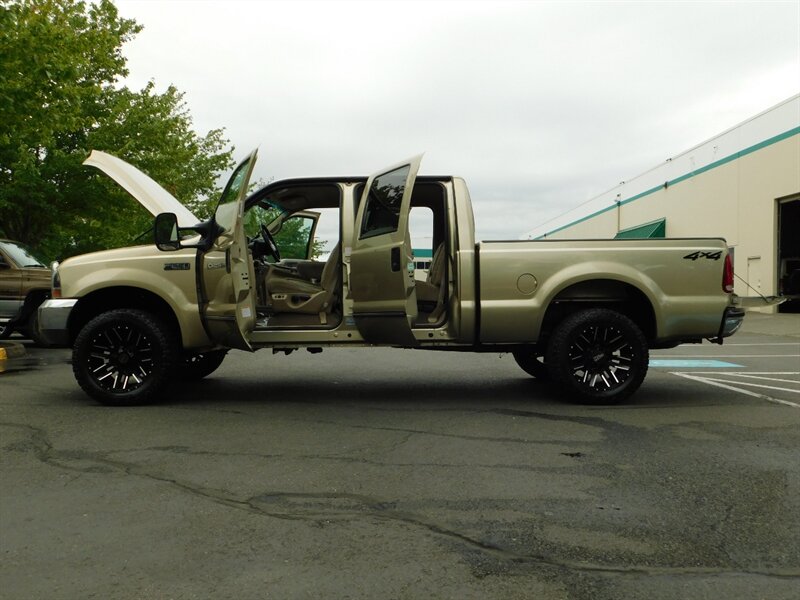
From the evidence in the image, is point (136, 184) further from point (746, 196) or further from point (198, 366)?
point (746, 196)

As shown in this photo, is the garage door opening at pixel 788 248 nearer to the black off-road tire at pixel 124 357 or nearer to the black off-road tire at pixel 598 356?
the black off-road tire at pixel 598 356

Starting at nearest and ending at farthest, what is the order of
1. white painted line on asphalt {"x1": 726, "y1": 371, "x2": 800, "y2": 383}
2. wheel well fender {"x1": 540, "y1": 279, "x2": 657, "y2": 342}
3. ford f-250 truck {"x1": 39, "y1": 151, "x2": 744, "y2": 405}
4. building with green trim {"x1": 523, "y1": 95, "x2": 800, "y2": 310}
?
ford f-250 truck {"x1": 39, "y1": 151, "x2": 744, "y2": 405} → wheel well fender {"x1": 540, "y1": 279, "x2": 657, "y2": 342} → white painted line on asphalt {"x1": 726, "y1": 371, "x2": 800, "y2": 383} → building with green trim {"x1": 523, "y1": 95, "x2": 800, "y2": 310}

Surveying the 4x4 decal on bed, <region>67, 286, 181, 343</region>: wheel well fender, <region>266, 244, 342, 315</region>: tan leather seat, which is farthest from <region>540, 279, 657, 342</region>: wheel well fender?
<region>67, 286, 181, 343</region>: wheel well fender

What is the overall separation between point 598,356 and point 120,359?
4.49 meters

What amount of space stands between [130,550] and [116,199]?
1716 centimetres

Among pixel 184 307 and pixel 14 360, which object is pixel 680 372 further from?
Answer: pixel 14 360

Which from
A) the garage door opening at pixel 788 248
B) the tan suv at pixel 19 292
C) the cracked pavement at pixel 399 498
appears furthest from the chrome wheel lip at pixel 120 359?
the garage door opening at pixel 788 248

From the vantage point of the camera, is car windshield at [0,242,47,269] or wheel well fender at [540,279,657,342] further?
car windshield at [0,242,47,269]

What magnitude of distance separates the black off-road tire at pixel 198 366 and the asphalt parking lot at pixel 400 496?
825mm

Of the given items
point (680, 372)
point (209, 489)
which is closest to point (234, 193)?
point (209, 489)

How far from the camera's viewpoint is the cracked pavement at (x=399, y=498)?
9.53ft

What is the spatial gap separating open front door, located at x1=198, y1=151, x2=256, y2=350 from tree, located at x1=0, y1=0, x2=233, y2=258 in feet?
27.1

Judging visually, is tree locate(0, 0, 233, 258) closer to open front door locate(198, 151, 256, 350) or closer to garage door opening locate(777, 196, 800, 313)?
open front door locate(198, 151, 256, 350)

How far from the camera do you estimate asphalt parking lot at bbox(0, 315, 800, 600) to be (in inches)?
114
